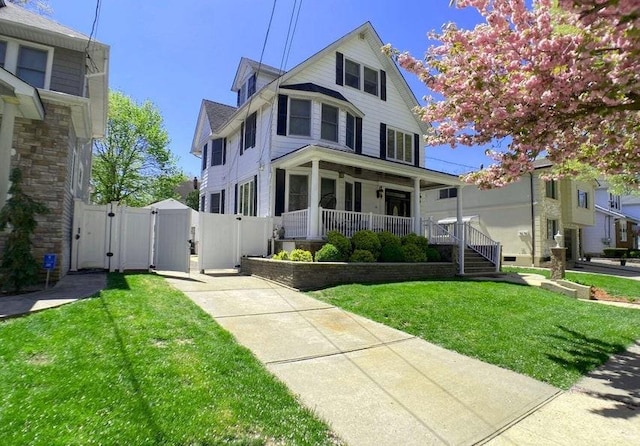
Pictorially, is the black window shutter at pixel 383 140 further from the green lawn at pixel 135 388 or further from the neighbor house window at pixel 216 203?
the green lawn at pixel 135 388

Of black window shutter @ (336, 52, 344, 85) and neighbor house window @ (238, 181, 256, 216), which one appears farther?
black window shutter @ (336, 52, 344, 85)

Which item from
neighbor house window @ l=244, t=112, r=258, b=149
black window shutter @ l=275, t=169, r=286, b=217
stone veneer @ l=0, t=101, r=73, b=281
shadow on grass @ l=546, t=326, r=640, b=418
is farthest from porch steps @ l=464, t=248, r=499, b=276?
stone veneer @ l=0, t=101, r=73, b=281

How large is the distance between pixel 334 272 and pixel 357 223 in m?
3.39

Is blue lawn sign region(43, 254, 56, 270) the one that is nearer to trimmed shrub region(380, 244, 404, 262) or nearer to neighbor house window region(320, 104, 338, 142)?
trimmed shrub region(380, 244, 404, 262)

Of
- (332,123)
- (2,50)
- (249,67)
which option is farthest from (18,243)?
(249,67)

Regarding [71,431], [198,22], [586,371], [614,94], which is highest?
[198,22]

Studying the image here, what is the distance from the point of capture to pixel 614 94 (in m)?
4.20

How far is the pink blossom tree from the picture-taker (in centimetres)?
393

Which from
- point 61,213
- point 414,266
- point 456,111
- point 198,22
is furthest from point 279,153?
point 456,111

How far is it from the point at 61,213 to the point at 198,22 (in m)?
5.57

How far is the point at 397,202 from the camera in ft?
55.8

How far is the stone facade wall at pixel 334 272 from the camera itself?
352 inches

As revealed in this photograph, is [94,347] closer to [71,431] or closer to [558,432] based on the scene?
[71,431]

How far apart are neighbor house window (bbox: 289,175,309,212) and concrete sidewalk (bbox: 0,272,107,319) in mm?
6664
